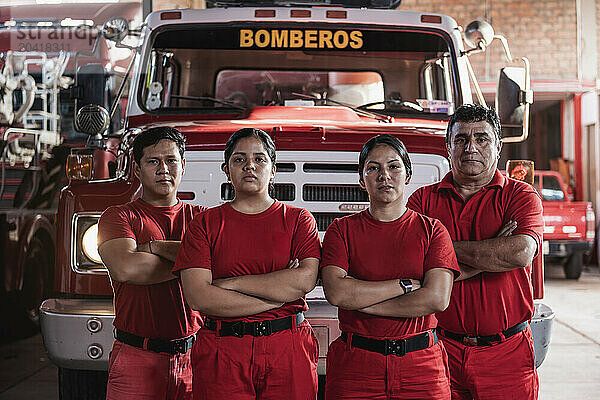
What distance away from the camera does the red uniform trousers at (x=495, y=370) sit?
289 cm

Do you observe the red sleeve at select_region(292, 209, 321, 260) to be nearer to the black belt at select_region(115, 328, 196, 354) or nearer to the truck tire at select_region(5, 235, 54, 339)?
the black belt at select_region(115, 328, 196, 354)

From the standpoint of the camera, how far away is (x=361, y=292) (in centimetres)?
268

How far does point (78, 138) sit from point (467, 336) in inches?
204

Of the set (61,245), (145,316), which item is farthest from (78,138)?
(145,316)

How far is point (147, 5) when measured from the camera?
7391 mm

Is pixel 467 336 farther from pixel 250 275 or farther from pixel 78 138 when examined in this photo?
pixel 78 138

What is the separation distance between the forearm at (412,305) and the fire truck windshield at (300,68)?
6.91ft

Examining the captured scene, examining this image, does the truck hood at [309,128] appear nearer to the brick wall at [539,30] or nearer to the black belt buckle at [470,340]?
the black belt buckle at [470,340]

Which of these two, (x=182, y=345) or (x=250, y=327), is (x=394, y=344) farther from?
(x=182, y=345)

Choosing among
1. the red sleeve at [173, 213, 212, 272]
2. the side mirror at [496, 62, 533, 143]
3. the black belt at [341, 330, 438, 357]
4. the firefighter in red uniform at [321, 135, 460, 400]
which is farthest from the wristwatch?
the side mirror at [496, 62, 533, 143]

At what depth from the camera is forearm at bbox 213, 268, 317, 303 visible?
2686 mm

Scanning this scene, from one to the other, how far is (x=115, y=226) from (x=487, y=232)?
1.42m

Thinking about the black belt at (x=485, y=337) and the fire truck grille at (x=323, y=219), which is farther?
the fire truck grille at (x=323, y=219)

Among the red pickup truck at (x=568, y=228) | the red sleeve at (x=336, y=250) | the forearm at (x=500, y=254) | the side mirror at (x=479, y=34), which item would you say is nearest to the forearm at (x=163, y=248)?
the red sleeve at (x=336, y=250)
